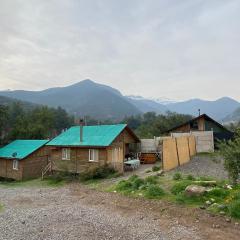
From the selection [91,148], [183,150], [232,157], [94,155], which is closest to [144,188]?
[232,157]

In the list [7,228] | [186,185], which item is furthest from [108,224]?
[186,185]

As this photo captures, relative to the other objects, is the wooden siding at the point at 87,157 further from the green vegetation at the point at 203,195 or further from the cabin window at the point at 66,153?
the green vegetation at the point at 203,195

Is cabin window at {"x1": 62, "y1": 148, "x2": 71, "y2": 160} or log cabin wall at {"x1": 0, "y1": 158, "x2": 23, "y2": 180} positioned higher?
cabin window at {"x1": 62, "y1": 148, "x2": 71, "y2": 160}

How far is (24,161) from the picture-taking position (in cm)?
3644

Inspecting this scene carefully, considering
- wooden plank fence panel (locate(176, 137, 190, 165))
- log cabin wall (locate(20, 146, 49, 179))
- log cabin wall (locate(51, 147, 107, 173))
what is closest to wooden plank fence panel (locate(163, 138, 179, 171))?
wooden plank fence panel (locate(176, 137, 190, 165))

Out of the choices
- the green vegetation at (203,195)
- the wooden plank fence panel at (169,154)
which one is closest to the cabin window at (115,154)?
the wooden plank fence panel at (169,154)

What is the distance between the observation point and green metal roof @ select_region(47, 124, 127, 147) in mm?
30219

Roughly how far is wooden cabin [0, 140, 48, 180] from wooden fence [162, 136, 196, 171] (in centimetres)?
1749

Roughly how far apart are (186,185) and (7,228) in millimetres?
8548

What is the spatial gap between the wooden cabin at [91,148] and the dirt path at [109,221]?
12073 millimetres

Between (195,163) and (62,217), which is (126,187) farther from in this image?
(195,163)

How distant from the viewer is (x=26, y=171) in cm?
3659

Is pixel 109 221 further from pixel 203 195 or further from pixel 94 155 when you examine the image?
pixel 94 155

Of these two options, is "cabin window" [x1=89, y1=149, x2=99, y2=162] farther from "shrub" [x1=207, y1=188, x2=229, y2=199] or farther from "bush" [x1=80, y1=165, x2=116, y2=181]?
"shrub" [x1=207, y1=188, x2=229, y2=199]
